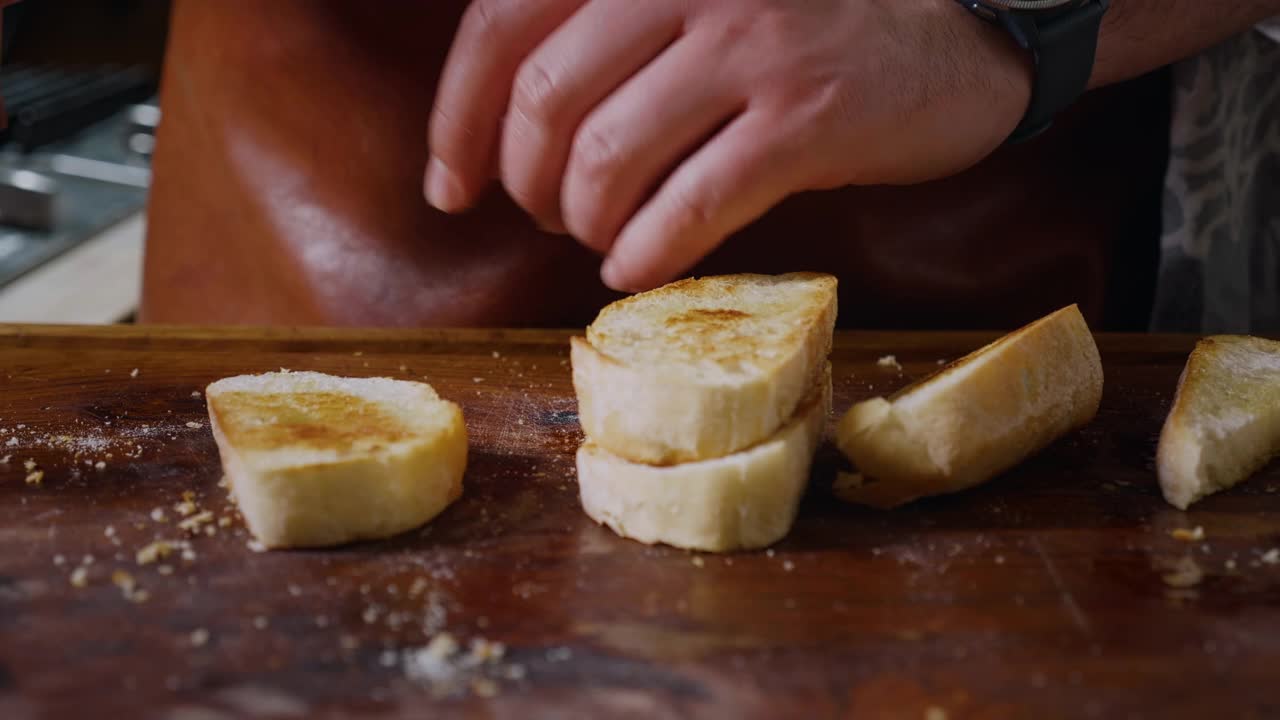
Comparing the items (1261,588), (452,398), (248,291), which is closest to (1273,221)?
(1261,588)

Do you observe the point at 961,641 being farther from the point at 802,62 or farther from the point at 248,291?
the point at 248,291

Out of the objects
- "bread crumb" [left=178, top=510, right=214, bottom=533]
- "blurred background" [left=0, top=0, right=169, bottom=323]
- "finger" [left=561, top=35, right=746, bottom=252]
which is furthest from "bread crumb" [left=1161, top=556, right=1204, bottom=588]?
"blurred background" [left=0, top=0, right=169, bottom=323]

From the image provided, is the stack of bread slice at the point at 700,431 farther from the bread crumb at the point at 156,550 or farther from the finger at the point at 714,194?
the bread crumb at the point at 156,550

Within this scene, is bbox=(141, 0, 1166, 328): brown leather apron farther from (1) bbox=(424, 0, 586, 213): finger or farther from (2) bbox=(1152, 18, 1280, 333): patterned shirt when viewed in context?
(1) bbox=(424, 0, 586, 213): finger

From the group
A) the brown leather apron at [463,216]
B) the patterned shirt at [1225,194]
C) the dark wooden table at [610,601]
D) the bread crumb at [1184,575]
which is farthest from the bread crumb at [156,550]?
the patterned shirt at [1225,194]

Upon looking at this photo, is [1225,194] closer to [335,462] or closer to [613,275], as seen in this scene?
[613,275]

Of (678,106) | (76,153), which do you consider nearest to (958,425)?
(678,106)

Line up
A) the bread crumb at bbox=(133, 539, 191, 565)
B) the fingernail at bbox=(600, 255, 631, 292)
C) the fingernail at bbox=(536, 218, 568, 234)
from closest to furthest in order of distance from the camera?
the bread crumb at bbox=(133, 539, 191, 565) < the fingernail at bbox=(600, 255, 631, 292) < the fingernail at bbox=(536, 218, 568, 234)
